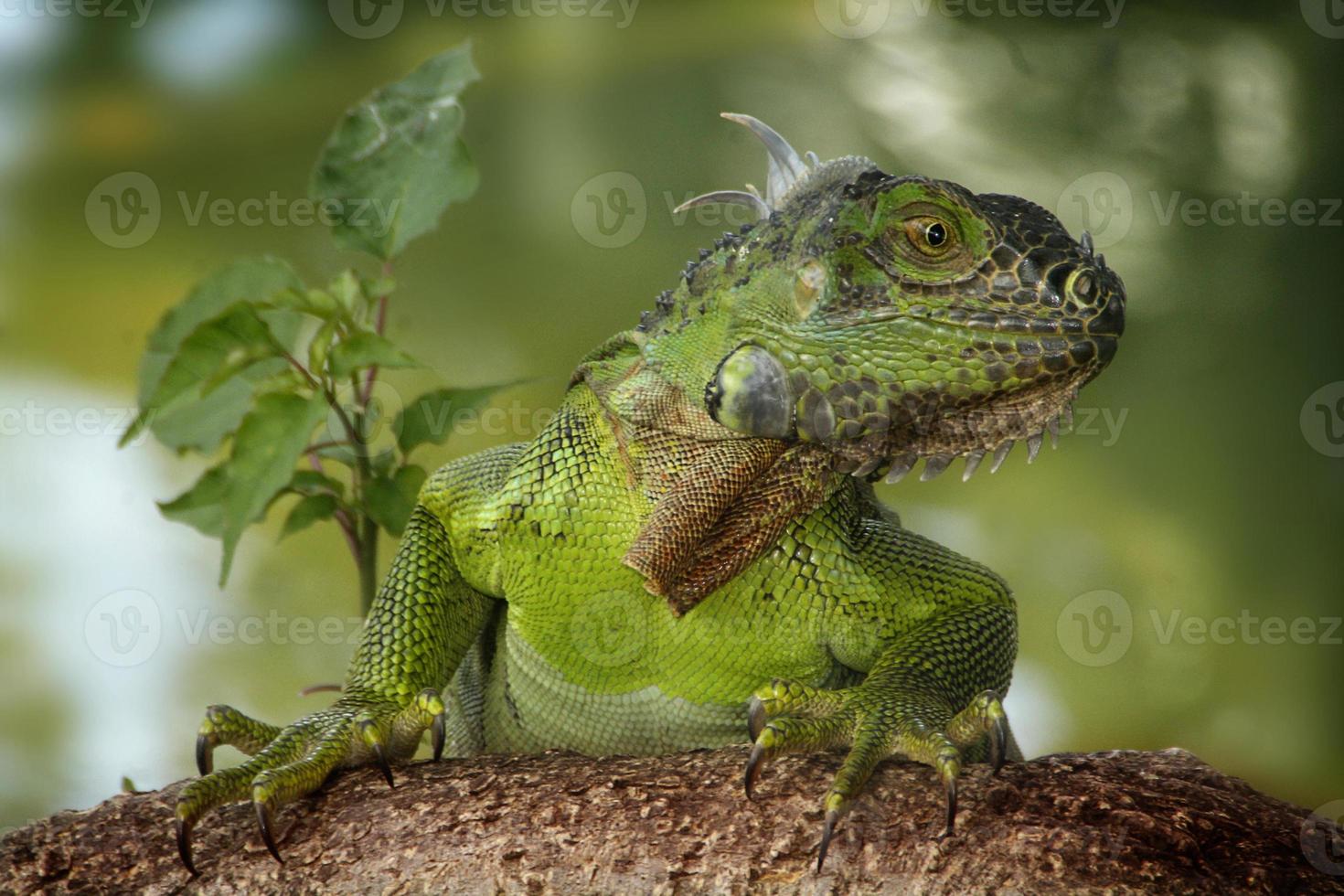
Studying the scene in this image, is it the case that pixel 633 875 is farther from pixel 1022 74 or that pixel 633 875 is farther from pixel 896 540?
pixel 1022 74

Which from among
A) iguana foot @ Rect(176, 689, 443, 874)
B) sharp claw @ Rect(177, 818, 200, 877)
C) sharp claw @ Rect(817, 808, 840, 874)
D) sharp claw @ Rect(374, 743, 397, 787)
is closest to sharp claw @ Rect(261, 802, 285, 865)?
iguana foot @ Rect(176, 689, 443, 874)

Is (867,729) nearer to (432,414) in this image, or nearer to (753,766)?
(753,766)

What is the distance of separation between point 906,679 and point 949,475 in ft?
12.9

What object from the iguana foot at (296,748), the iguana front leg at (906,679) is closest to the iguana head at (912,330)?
the iguana front leg at (906,679)

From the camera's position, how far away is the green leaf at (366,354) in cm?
359

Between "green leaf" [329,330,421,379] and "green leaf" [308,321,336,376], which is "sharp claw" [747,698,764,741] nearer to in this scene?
"green leaf" [329,330,421,379]

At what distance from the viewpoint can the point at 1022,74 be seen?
654 centimetres

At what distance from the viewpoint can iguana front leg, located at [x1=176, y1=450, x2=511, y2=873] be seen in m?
2.62

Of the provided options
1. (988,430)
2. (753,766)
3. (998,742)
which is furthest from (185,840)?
(988,430)

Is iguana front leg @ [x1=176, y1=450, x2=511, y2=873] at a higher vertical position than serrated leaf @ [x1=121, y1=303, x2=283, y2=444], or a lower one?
lower

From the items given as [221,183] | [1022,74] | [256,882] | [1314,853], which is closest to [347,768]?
[256,882]

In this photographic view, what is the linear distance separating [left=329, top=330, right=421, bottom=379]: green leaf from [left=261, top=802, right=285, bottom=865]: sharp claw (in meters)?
1.41

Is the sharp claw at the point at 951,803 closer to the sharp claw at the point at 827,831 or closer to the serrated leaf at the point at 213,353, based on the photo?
the sharp claw at the point at 827,831

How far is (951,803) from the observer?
7.60ft
